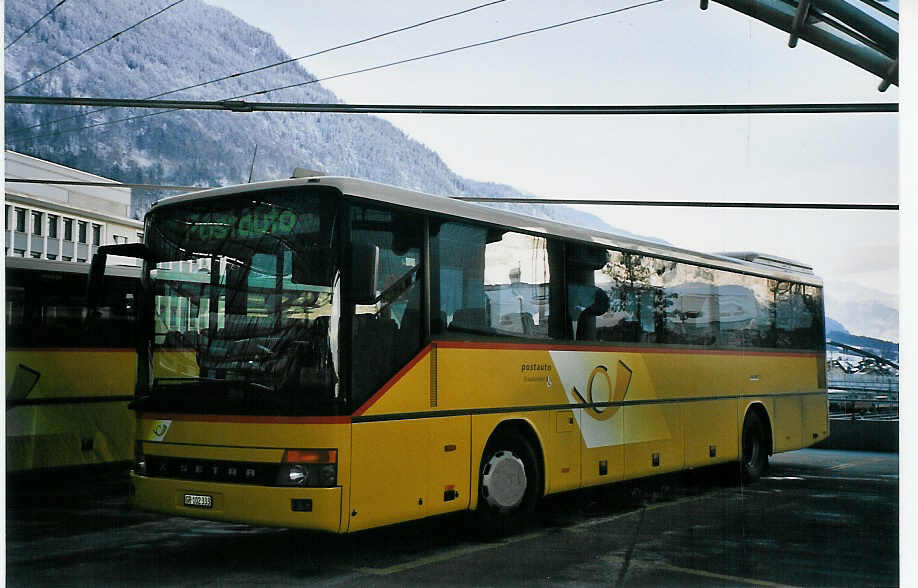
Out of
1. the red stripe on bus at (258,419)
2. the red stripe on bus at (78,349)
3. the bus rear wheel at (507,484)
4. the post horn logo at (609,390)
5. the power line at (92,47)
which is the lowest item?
the bus rear wheel at (507,484)

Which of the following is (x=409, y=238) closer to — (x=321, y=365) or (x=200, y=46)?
(x=321, y=365)

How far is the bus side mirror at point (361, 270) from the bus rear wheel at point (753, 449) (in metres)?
7.29

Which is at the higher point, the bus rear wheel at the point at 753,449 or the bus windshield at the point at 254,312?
the bus windshield at the point at 254,312

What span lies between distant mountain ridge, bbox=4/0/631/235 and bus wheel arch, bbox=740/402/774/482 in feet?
13.3

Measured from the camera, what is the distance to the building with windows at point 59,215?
9148 mm

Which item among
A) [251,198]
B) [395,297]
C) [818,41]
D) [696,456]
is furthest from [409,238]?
[696,456]

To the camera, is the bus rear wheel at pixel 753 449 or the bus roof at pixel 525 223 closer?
the bus roof at pixel 525 223

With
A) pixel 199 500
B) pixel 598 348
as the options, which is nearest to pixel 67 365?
pixel 199 500

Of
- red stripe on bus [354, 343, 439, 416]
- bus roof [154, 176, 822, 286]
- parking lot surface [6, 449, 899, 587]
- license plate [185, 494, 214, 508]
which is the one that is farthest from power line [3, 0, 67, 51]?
red stripe on bus [354, 343, 439, 416]

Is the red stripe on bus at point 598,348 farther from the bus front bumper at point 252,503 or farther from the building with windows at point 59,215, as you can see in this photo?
the building with windows at point 59,215

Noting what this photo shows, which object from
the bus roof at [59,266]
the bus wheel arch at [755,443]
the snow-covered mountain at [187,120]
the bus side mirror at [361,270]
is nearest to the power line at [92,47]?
the snow-covered mountain at [187,120]

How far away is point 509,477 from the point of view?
860 centimetres

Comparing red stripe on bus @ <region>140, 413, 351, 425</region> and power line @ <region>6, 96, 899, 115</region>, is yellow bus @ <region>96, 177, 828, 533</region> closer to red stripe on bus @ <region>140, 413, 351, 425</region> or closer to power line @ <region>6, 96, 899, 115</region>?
red stripe on bus @ <region>140, 413, 351, 425</region>

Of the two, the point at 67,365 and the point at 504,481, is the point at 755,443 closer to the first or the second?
the point at 504,481
